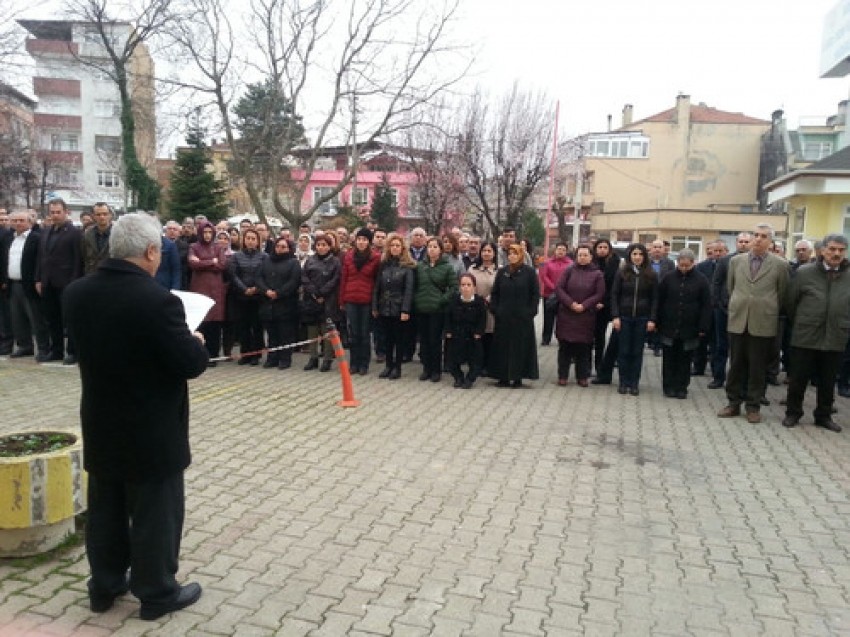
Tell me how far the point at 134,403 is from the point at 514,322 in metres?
6.38

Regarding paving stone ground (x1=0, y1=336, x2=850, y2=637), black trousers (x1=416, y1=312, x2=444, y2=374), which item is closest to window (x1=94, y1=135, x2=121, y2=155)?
paving stone ground (x1=0, y1=336, x2=850, y2=637)

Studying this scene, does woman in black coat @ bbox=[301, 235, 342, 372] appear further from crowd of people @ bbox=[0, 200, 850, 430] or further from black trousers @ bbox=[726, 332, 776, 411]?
black trousers @ bbox=[726, 332, 776, 411]

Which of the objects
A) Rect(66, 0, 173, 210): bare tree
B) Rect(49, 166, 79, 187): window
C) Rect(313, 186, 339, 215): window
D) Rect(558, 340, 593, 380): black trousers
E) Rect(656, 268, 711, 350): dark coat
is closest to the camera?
Rect(656, 268, 711, 350): dark coat

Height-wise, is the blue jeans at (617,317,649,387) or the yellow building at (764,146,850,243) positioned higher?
the yellow building at (764,146,850,243)

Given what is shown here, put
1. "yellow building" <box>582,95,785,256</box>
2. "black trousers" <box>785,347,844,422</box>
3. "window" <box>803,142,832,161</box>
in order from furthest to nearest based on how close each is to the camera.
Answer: "yellow building" <box>582,95,785,256</box> < "window" <box>803,142,832,161</box> < "black trousers" <box>785,347,844,422</box>

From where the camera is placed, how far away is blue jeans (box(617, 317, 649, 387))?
879 cm

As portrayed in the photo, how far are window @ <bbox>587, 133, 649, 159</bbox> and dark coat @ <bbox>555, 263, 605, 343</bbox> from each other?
48767 mm

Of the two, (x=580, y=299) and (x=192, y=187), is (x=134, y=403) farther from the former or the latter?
(x=192, y=187)

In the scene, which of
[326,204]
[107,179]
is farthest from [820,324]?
[107,179]

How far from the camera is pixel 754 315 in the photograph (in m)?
7.34

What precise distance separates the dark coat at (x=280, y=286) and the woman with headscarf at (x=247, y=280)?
11 centimetres

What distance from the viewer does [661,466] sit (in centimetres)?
589

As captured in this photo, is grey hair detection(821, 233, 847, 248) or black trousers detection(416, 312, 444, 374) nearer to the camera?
grey hair detection(821, 233, 847, 248)

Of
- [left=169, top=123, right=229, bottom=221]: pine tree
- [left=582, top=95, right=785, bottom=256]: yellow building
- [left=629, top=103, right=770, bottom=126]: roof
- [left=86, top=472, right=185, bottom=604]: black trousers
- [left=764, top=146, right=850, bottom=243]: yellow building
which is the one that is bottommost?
[left=86, top=472, right=185, bottom=604]: black trousers
